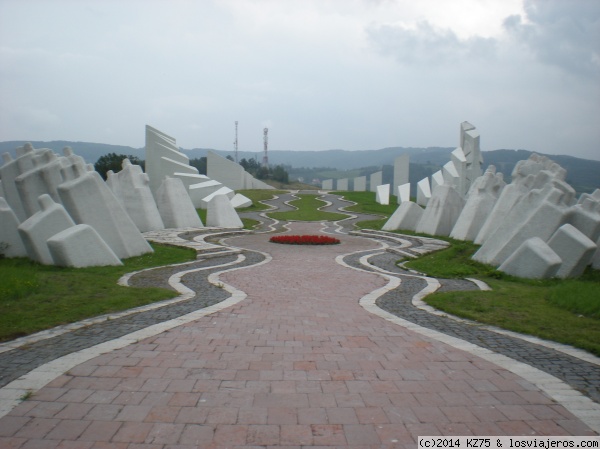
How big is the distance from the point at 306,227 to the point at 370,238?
4986 mm

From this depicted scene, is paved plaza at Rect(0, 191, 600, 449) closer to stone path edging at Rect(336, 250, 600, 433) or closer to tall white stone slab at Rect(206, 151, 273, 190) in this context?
stone path edging at Rect(336, 250, 600, 433)

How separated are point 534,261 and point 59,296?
8.75 metres

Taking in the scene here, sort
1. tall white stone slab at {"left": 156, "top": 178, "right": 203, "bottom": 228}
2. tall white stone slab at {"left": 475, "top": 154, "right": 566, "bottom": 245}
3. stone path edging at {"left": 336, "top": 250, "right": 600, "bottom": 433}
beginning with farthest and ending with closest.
Result: 1. tall white stone slab at {"left": 156, "top": 178, "right": 203, "bottom": 228}
2. tall white stone slab at {"left": 475, "top": 154, "right": 566, "bottom": 245}
3. stone path edging at {"left": 336, "top": 250, "right": 600, "bottom": 433}

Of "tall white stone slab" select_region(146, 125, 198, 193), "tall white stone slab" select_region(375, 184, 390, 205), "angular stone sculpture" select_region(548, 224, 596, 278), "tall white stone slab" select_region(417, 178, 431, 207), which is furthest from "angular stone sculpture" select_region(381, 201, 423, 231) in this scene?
"tall white stone slab" select_region(375, 184, 390, 205)

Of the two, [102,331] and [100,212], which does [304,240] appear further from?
[102,331]

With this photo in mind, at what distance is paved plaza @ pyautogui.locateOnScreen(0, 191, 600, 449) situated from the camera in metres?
3.51

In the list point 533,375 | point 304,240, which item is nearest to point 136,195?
point 304,240

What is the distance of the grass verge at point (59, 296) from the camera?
6.20m

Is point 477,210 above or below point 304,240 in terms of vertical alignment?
above

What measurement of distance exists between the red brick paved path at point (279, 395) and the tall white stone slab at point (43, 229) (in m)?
6.02

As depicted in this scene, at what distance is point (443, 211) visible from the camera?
18.5 m

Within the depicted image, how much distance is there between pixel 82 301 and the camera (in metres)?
7.20

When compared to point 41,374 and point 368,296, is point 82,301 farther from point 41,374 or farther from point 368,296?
point 368,296

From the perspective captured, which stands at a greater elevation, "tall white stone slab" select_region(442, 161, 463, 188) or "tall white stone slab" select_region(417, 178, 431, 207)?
"tall white stone slab" select_region(442, 161, 463, 188)
